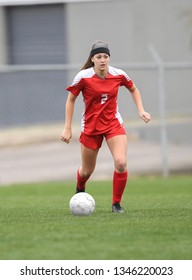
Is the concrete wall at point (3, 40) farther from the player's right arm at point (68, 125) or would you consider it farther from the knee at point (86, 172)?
the player's right arm at point (68, 125)

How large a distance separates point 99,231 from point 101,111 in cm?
209

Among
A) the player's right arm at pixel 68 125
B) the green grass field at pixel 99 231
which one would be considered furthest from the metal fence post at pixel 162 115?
the player's right arm at pixel 68 125

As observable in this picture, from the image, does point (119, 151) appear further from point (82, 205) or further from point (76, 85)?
point (76, 85)

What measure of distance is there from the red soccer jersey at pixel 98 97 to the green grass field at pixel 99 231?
1.02 meters

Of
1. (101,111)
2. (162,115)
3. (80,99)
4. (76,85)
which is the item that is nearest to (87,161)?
(101,111)

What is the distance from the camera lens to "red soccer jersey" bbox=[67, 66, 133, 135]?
10391 mm

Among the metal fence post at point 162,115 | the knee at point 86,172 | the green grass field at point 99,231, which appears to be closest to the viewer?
the green grass field at point 99,231

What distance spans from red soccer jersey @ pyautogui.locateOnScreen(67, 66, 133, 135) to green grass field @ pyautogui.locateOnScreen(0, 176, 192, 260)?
1.02m

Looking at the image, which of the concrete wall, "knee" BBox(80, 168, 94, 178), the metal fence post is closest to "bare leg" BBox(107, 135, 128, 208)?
"knee" BBox(80, 168, 94, 178)

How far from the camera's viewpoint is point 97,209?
36.5ft

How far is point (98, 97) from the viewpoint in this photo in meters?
10.4

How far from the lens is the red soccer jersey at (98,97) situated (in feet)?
34.1

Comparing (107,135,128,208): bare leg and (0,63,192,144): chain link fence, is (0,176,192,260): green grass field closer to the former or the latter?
(107,135,128,208): bare leg
